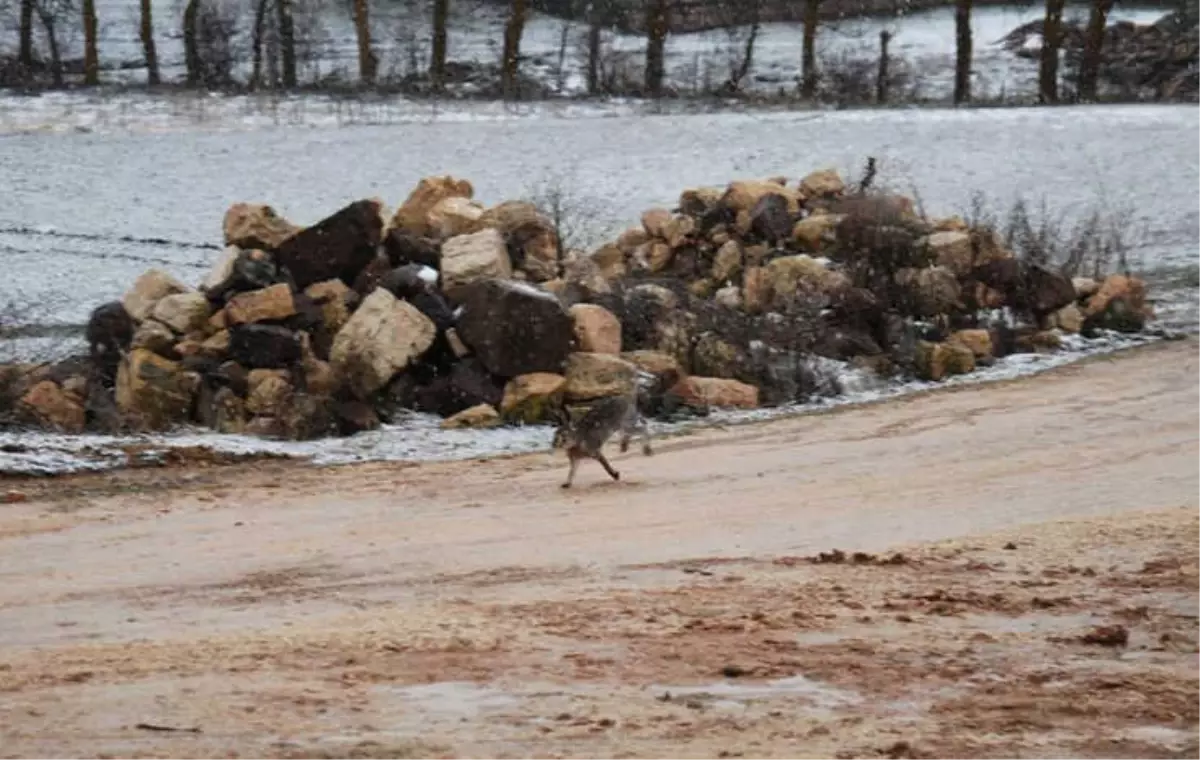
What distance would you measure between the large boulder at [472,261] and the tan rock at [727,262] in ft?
14.0

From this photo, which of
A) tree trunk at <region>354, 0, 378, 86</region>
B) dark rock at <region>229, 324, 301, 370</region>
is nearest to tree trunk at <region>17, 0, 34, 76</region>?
tree trunk at <region>354, 0, 378, 86</region>

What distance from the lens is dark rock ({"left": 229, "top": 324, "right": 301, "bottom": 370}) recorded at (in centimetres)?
1661

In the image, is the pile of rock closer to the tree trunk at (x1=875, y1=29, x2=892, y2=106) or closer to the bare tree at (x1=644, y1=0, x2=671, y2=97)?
the bare tree at (x1=644, y1=0, x2=671, y2=97)

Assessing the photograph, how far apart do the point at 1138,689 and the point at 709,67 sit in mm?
49809

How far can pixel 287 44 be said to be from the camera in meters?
51.7

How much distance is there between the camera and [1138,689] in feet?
22.5

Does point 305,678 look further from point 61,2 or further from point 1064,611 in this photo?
point 61,2

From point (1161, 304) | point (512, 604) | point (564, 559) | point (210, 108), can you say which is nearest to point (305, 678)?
point (512, 604)

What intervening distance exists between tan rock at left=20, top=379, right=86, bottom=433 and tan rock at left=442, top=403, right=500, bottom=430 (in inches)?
133

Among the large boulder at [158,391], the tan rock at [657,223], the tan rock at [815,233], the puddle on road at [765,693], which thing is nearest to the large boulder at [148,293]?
the large boulder at [158,391]

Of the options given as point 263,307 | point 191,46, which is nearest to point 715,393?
point 263,307

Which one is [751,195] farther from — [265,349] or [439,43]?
[439,43]

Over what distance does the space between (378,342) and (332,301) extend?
153 centimetres

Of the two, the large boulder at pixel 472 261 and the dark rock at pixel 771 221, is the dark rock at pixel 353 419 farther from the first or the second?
the dark rock at pixel 771 221
